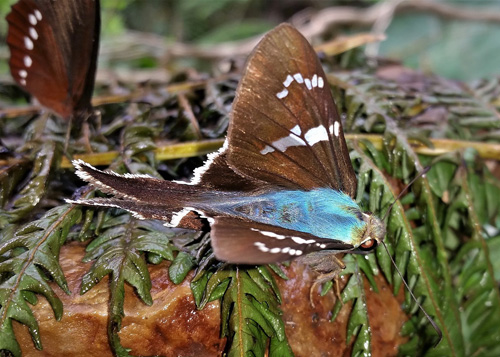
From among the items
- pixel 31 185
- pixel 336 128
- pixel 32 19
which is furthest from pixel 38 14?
pixel 336 128

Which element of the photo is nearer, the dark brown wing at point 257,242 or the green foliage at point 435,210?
the dark brown wing at point 257,242

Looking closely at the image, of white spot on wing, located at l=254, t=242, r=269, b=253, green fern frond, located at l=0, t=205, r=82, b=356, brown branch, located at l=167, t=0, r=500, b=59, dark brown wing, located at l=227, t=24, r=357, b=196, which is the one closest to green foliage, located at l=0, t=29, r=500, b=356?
green fern frond, located at l=0, t=205, r=82, b=356

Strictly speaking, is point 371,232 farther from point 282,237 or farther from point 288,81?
point 288,81

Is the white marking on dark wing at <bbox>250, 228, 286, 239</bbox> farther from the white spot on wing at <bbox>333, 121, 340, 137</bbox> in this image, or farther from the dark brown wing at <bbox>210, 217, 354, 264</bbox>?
the white spot on wing at <bbox>333, 121, 340, 137</bbox>

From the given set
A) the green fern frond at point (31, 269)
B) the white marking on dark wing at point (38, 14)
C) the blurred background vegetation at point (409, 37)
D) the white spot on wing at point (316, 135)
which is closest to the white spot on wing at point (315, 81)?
the white spot on wing at point (316, 135)

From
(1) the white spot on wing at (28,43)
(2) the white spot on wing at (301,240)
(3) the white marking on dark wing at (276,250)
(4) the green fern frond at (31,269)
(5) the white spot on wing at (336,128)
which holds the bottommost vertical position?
(4) the green fern frond at (31,269)

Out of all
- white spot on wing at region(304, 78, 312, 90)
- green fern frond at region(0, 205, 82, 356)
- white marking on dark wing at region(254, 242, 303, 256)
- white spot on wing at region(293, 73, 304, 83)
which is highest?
white spot on wing at region(293, 73, 304, 83)

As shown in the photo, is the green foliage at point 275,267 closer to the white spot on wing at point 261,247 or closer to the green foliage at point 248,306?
the green foliage at point 248,306

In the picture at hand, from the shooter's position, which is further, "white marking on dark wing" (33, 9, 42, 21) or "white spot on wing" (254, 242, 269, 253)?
"white marking on dark wing" (33, 9, 42, 21)
